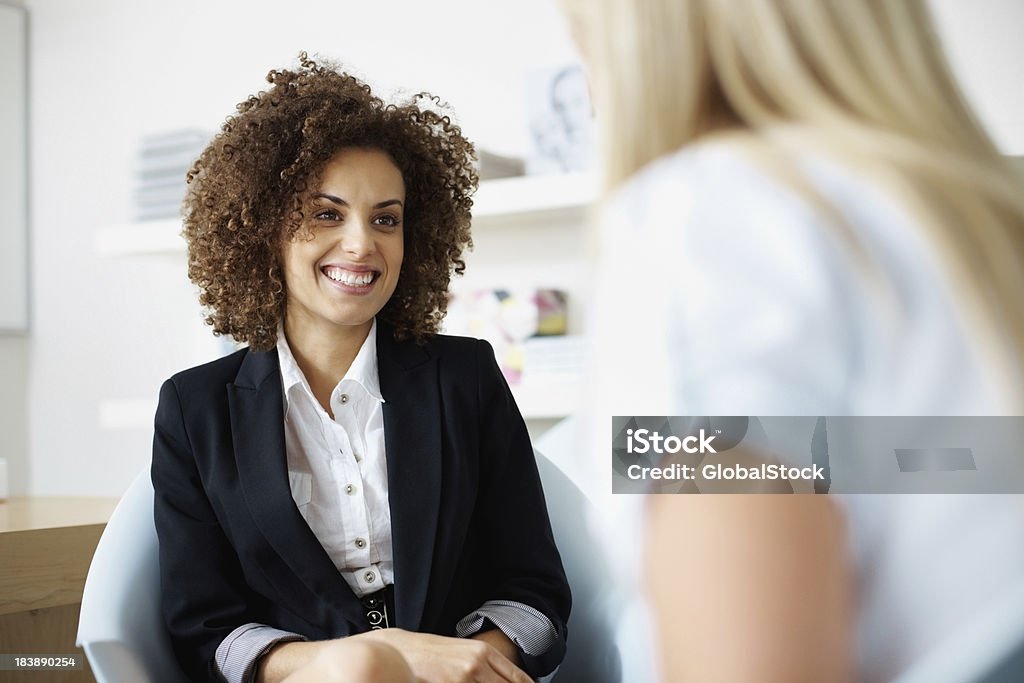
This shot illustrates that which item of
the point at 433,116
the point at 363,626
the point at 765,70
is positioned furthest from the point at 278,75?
the point at 765,70

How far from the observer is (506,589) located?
1.27m

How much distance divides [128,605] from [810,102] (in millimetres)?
933

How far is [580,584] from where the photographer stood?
1.40 meters

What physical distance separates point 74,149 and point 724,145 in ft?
5.89

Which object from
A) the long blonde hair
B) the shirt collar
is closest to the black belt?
the shirt collar

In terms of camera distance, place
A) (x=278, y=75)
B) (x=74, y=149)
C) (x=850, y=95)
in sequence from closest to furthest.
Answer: (x=850, y=95) < (x=278, y=75) < (x=74, y=149)

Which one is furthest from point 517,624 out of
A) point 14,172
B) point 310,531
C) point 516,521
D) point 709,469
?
point 14,172

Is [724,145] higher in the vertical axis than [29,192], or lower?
lower

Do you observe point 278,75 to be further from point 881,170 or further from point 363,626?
point 881,170

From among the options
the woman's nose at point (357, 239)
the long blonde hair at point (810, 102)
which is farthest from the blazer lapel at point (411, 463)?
the long blonde hair at point (810, 102)

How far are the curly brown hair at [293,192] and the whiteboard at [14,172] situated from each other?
82 centimetres

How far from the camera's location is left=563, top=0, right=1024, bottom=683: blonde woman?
0.59m

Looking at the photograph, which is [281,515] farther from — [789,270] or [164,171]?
[164,171]

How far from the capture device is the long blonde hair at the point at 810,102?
66 centimetres
